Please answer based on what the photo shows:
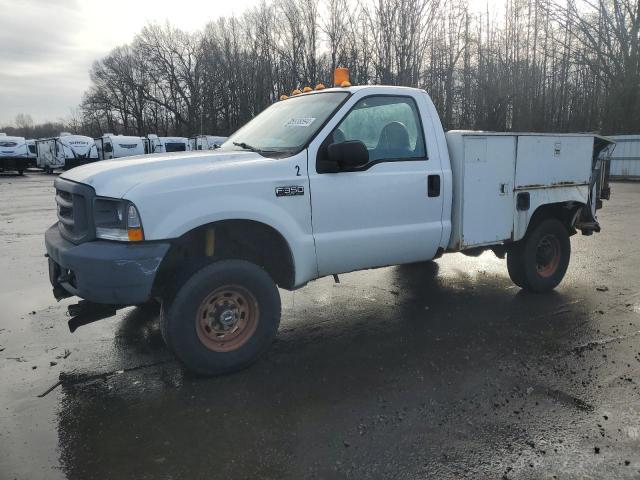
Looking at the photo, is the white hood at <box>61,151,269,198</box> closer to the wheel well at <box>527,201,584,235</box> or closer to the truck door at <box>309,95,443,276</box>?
the truck door at <box>309,95,443,276</box>

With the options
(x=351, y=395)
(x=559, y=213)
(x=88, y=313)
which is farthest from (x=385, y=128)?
(x=88, y=313)

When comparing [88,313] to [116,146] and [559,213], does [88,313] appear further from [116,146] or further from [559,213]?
[116,146]

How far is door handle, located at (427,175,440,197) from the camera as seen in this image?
4.72 meters

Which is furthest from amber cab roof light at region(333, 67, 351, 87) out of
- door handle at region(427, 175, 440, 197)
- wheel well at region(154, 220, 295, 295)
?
wheel well at region(154, 220, 295, 295)

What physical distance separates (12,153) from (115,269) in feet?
121

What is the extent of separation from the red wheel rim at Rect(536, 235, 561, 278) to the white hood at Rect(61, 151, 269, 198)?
3702 millimetres

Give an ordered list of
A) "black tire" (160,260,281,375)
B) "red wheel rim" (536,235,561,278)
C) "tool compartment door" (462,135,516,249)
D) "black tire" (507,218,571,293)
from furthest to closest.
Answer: "red wheel rim" (536,235,561,278) < "black tire" (507,218,571,293) < "tool compartment door" (462,135,516,249) < "black tire" (160,260,281,375)

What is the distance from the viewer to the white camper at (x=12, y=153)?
3402 centimetres

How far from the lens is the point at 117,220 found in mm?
3539

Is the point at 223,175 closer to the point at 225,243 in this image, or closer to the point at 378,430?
the point at 225,243

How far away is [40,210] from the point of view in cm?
1445

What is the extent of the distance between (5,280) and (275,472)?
5.66m

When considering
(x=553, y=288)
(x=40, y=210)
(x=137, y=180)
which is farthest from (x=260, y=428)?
(x=40, y=210)

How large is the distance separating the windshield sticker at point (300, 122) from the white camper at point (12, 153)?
118 feet
